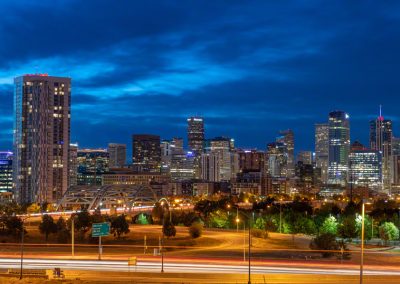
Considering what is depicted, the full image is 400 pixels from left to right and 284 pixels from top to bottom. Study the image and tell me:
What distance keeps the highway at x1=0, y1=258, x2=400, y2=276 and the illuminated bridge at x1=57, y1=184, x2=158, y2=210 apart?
112285 mm

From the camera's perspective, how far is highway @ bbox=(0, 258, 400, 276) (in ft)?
162

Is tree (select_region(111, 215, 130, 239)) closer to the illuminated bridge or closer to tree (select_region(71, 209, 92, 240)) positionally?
tree (select_region(71, 209, 92, 240))

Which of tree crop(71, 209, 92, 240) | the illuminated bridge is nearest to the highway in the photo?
tree crop(71, 209, 92, 240)

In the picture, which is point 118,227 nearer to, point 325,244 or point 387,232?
point 325,244

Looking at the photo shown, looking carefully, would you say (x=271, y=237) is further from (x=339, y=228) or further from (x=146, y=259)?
(x=146, y=259)

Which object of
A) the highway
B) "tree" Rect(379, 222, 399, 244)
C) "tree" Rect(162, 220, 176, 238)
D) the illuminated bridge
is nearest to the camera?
the highway

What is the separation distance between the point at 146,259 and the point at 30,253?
1247cm

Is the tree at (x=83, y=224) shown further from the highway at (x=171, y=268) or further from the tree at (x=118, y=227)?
the highway at (x=171, y=268)

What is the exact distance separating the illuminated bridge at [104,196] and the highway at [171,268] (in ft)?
368

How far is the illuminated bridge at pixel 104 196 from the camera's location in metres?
172

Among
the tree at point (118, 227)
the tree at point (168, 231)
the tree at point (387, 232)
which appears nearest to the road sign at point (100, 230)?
the tree at point (168, 231)

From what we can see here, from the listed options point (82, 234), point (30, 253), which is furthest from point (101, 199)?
point (30, 253)

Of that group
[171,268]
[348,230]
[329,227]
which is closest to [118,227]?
[329,227]

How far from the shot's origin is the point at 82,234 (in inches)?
3558
